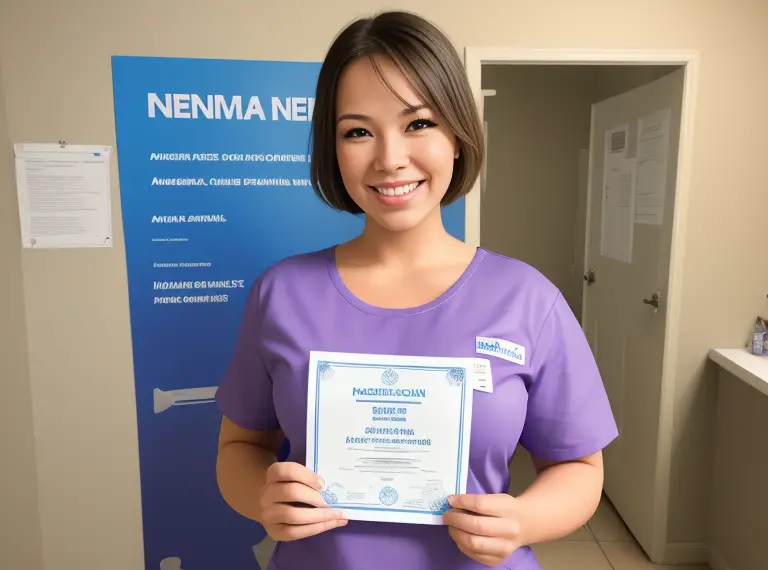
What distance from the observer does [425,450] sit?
81 cm

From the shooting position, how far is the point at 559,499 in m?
0.87

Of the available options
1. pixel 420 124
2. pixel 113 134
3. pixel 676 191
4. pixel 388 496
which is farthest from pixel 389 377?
pixel 676 191

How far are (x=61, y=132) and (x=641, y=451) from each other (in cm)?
265

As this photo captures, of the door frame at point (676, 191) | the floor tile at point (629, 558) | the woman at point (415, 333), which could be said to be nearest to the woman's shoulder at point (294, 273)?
the woman at point (415, 333)

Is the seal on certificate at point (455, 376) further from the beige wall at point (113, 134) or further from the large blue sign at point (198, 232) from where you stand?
the beige wall at point (113, 134)

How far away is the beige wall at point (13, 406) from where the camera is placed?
6.31 feet

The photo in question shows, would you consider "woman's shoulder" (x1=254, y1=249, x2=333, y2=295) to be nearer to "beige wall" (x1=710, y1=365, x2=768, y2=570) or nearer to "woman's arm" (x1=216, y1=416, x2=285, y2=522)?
"woman's arm" (x1=216, y1=416, x2=285, y2=522)

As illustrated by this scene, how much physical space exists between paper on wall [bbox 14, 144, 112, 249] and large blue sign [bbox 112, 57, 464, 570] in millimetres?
91

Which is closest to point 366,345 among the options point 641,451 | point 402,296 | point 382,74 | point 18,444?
point 402,296

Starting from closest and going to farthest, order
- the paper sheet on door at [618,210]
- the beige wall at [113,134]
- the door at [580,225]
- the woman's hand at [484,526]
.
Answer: the woman's hand at [484,526]
the beige wall at [113,134]
the paper sheet on door at [618,210]
the door at [580,225]

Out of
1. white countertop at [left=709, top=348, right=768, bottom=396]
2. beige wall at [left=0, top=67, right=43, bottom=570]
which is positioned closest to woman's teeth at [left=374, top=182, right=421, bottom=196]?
beige wall at [left=0, top=67, right=43, bottom=570]

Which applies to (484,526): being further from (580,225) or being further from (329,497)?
(580,225)

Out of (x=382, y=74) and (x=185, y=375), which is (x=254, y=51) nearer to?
(x=185, y=375)

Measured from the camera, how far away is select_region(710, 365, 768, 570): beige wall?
217 centimetres
